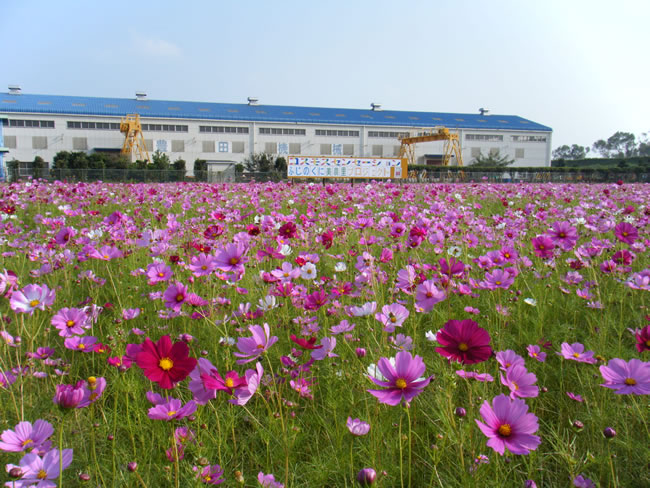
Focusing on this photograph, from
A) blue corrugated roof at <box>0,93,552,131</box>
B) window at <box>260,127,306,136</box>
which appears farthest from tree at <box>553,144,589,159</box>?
window at <box>260,127,306,136</box>

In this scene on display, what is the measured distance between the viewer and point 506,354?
935 mm

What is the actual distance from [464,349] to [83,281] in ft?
7.12

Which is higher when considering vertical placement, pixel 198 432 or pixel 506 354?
pixel 506 354

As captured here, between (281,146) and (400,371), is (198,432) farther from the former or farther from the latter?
(281,146)

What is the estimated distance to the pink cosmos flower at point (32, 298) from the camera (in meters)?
1.09

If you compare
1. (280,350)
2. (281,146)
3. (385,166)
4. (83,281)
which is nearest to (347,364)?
(280,350)

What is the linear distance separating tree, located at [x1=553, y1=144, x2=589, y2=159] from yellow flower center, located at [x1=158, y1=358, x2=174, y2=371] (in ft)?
383

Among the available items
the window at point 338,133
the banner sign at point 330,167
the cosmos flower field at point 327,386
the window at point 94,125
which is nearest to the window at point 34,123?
the window at point 94,125

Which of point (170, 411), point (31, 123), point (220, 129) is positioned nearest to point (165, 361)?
point (170, 411)

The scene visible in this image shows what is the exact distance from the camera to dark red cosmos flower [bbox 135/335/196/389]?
0.68 meters

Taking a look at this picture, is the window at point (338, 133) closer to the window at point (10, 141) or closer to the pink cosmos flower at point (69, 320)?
the window at point (10, 141)

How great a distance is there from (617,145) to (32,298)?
120528 mm

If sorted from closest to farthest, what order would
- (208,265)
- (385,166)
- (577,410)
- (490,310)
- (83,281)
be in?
1. (577,410)
2. (208,265)
3. (490,310)
4. (83,281)
5. (385,166)

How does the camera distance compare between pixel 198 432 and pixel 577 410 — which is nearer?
pixel 198 432
